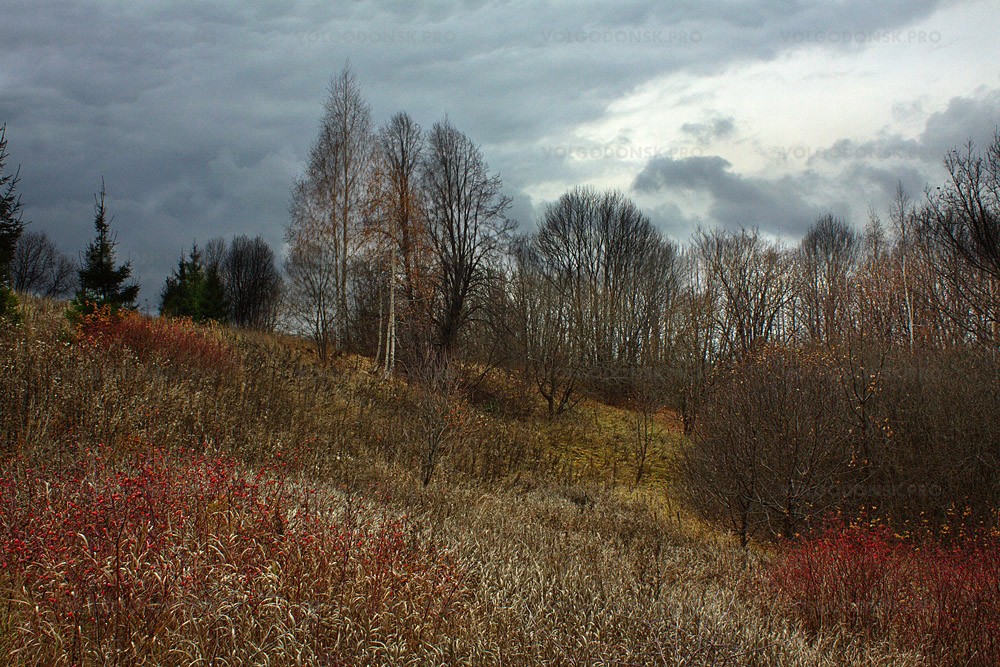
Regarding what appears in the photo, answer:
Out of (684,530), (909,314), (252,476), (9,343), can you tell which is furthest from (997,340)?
(9,343)

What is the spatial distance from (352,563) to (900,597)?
5.20 meters

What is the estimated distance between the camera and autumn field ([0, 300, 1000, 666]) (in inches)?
153

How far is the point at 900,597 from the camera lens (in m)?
5.87

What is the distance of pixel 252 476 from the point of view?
729 centimetres

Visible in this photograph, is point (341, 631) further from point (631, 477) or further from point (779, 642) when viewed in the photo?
point (631, 477)

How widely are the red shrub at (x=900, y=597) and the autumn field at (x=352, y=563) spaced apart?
0.03m

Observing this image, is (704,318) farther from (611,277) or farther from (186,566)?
(186,566)

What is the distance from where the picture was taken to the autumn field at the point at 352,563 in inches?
153

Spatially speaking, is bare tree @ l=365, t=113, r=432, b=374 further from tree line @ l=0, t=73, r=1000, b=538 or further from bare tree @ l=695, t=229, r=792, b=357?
bare tree @ l=695, t=229, r=792, b=357

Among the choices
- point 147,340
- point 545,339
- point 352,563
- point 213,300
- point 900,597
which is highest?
point 213,300

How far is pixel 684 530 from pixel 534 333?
15.1m

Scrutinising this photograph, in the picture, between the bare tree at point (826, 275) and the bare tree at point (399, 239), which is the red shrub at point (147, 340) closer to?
the bare tree at point (399, 239)

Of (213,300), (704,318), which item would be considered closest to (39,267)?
(213,300)

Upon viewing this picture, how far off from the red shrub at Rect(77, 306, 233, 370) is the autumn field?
499 millimetres
